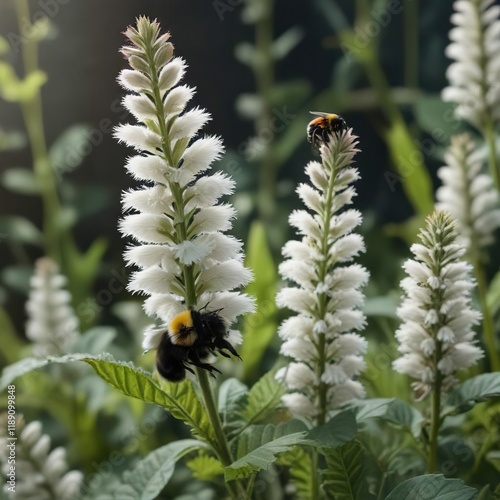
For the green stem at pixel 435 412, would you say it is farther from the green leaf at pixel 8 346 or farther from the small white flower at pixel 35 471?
the green leaf at pixel 8 346

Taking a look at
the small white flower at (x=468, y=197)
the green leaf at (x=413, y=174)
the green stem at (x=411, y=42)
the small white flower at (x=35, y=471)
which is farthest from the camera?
the green stem at (x=411, y=42)

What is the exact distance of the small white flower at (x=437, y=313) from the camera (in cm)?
61

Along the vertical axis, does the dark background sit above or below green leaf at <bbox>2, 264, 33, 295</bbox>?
above

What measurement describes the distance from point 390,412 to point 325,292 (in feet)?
0.47

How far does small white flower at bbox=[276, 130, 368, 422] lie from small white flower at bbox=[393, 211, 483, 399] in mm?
42

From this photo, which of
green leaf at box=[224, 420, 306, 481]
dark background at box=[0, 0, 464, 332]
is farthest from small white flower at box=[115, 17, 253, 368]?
dark background at box=[0, 0, 464, 332]

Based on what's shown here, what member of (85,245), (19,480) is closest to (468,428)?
(19,480)

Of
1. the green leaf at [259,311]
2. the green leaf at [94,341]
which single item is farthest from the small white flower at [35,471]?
the green leaf at [259,311]

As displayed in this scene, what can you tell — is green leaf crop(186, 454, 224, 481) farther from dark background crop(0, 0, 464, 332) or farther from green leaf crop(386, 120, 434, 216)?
dark background crop(0, 0, 464, 332)

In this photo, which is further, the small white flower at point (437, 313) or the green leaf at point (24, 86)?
the green leaf at point (24, 86)

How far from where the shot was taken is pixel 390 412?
0.68 m

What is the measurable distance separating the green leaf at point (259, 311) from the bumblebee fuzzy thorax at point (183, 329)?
361 millimetres

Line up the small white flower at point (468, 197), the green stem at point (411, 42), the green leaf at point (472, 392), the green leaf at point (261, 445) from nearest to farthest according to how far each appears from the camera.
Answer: the green leaf at point (261, 445) → the green leaf at point (472, 392) → the small white flower at point (468, 197) → the green stem at point (411, 42)

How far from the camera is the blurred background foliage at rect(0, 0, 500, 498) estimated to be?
136 centimetres
